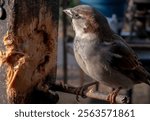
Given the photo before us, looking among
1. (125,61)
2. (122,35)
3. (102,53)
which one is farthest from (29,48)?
(122,35)

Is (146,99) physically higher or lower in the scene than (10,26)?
lower

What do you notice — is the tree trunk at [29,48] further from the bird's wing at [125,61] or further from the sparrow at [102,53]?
the bird's wing at [125,61]

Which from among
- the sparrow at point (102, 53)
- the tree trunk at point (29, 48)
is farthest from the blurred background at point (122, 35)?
the tree trunk at point (29, 48)

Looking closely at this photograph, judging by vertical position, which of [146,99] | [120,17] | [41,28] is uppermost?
[41,28]

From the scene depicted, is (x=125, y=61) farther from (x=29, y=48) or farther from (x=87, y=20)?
(x=29, y=48)

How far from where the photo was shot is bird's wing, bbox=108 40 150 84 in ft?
9.94

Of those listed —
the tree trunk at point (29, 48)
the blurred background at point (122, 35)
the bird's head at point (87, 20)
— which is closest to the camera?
the tree trunk at point (29, 48)

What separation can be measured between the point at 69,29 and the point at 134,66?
547cm

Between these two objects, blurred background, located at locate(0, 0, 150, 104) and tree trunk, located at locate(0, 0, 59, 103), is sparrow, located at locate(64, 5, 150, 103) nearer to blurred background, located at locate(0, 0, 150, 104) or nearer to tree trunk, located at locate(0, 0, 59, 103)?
tree trunk, located at locate(0, 0, 59, 103)

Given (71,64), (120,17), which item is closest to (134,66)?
(120,17)

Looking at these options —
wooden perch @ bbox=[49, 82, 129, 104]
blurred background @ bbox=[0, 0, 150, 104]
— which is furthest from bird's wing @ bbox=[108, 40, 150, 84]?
blurred background @ bbox=[0, 0, 150, 104]

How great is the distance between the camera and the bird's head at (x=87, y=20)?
2.73m

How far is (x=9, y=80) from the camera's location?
266 centimetres

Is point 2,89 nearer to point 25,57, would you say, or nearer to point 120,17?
point 25,57
